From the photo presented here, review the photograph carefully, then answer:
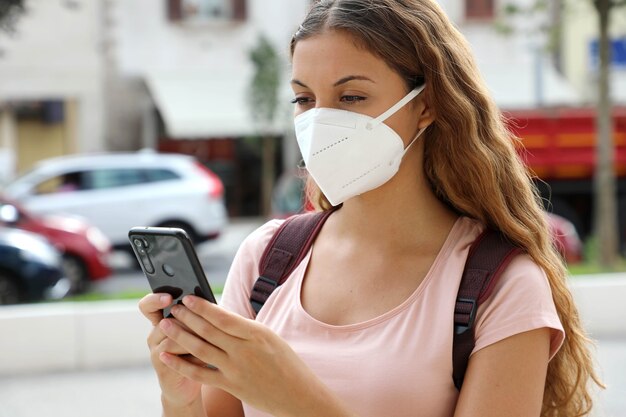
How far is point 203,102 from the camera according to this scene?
23.3 meters

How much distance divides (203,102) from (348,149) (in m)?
21.5

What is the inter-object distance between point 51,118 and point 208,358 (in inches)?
944

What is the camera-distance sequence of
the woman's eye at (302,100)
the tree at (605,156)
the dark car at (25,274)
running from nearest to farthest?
1. the woman's eye at (302,100)
2. the dark car at (25,274)
3. the tree at (605,156)

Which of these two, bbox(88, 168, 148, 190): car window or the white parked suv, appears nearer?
the white parked suv

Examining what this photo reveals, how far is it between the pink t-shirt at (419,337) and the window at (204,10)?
75.2ft

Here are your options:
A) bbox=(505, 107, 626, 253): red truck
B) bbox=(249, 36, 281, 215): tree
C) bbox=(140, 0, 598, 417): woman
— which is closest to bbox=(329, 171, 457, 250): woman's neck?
bbox=(140, 0, 598, 417): woman

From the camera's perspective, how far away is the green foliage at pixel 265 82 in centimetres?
2127

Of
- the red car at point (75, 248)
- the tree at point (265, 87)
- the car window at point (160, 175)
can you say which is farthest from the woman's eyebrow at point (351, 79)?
the tree at point (265, 87)

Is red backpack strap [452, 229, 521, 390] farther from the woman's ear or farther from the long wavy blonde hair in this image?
the woman's ear

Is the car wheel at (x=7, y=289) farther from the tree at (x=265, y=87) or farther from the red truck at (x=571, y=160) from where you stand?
the tree at (x=265, y=87)

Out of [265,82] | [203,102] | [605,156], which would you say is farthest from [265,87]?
[605,156]

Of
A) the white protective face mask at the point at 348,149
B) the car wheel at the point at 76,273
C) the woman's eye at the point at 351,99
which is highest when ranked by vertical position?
the woman's eye at the point at 351,99

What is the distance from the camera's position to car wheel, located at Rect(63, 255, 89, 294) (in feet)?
40.5

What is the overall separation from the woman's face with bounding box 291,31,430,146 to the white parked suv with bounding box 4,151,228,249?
43.4ft
